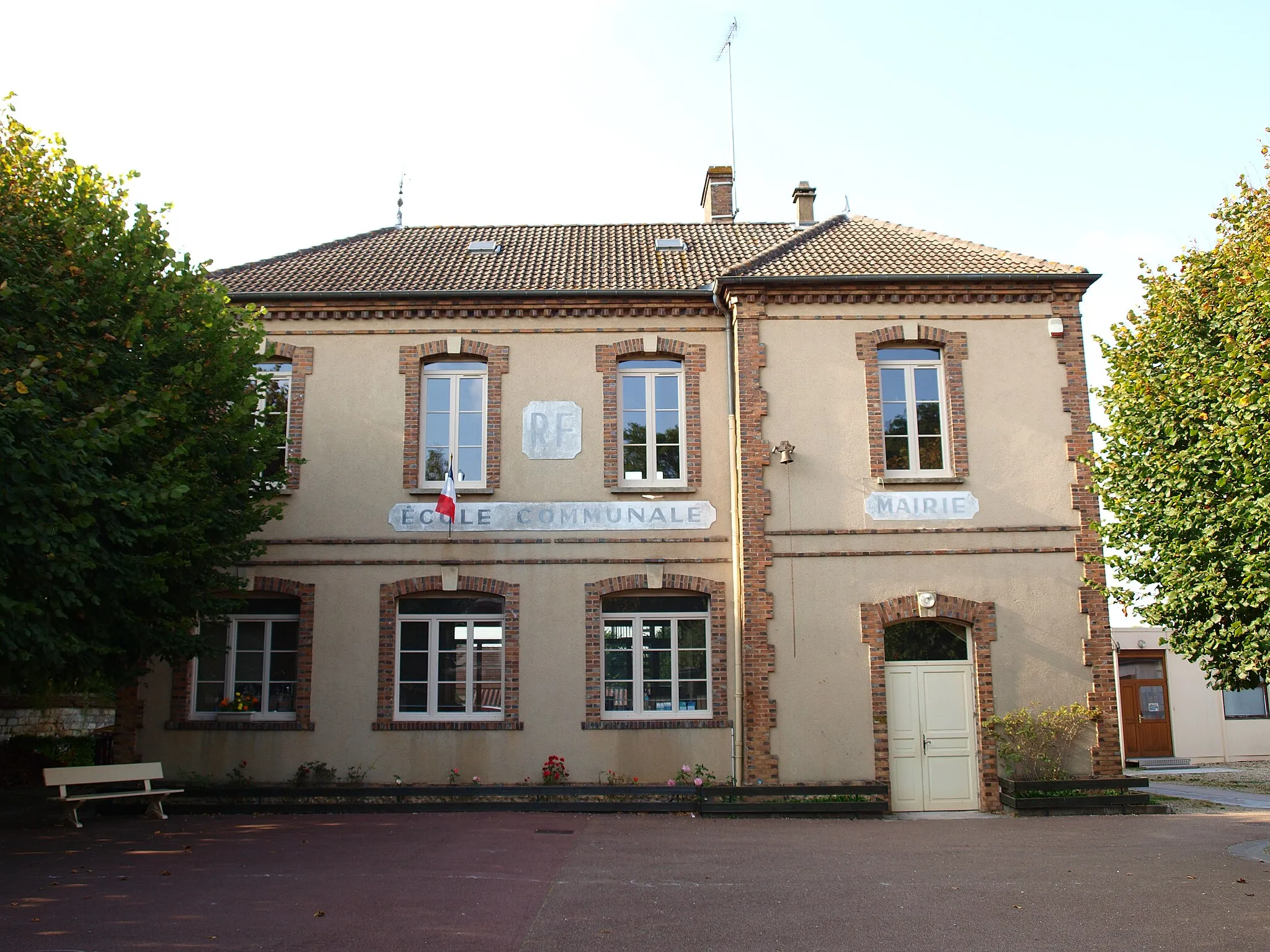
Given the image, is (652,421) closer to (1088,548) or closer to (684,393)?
(684,393)

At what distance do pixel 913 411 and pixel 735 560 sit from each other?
10.4ft

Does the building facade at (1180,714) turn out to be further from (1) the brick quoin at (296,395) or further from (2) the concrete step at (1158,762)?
(1) the brick quoin at (296,395)

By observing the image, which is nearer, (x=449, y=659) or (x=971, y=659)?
(x=971, y=659)

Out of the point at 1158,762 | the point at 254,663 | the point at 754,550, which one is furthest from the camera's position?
the point at 1158,762

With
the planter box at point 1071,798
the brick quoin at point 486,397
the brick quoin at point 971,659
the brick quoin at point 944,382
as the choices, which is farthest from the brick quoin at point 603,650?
the planter box at point 1071,798

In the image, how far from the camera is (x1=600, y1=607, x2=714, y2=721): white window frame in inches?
539

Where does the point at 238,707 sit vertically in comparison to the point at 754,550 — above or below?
below

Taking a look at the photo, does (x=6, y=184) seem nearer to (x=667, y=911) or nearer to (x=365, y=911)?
(x=365, y=911)

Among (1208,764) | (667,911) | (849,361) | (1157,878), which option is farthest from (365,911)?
(1208,764)

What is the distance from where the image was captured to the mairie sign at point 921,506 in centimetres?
1378

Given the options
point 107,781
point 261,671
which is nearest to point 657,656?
point 261,671

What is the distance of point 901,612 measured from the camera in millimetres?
13523

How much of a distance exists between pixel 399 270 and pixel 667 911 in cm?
1067

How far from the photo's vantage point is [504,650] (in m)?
13.8
